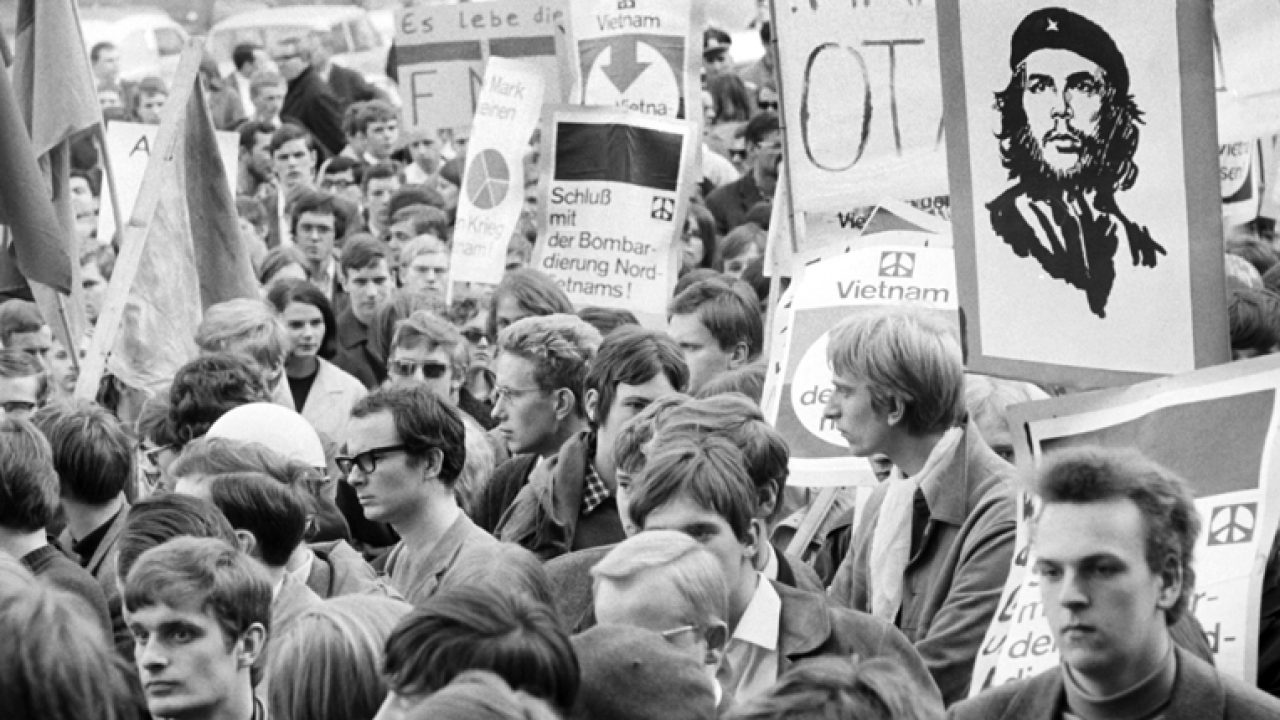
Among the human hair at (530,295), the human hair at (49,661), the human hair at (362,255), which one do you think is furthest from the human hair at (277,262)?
the human hair at (49,661)

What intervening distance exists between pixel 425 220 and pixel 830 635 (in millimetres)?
9674

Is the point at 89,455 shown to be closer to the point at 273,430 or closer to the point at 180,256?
the point at 273,430

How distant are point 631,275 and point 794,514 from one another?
135 inches

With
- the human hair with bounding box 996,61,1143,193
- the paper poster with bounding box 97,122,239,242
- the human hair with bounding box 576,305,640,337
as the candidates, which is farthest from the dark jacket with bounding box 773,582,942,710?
the paper poster with bounding box 97,122,239,242

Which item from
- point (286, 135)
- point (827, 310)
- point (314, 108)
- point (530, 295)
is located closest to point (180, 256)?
point (530, 295)

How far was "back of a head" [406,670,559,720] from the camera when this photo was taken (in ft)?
11.0

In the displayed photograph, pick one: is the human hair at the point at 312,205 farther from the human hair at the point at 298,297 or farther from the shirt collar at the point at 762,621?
the shirt collar at the point at 762,621

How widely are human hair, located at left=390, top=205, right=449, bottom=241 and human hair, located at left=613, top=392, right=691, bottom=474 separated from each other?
821 cm

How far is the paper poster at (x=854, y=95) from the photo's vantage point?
794 cm

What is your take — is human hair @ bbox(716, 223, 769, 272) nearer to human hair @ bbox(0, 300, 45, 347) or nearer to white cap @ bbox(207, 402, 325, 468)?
human hair @ bbox(0, 300, 45, 347)

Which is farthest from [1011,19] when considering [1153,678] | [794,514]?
[794,514]

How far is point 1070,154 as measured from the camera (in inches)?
219

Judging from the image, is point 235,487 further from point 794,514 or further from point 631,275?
point 631,275

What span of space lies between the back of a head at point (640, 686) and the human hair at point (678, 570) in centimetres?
53
